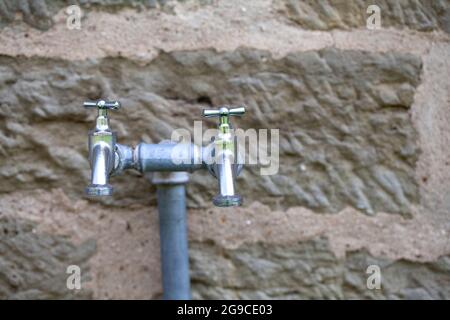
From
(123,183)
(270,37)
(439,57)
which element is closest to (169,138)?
(123,183)

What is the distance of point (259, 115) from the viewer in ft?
2.73

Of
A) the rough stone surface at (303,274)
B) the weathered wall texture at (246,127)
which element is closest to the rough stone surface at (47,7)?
the weathered wall texture at (246,127)

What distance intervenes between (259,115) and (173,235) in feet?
0.72

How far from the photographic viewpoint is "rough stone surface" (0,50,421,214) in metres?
0.81

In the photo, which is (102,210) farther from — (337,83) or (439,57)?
(439,57)

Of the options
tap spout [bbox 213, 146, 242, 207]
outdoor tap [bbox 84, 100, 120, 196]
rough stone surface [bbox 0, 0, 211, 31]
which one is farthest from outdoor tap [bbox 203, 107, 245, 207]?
rough stone surface [bbox 0, 0, 211, 31]

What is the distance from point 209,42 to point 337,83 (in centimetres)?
20

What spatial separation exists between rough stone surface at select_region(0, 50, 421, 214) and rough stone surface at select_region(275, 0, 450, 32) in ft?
0.16

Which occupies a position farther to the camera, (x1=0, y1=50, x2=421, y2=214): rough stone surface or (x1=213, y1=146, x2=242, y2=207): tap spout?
(x1=0, y1=50, x2=421, y2=214): rough stone surface

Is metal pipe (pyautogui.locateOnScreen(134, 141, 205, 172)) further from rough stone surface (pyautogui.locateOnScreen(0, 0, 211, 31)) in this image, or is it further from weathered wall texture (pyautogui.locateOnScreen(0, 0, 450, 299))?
rough stone surface (pyautogui.locateOnScreen(0, 0, 211, 31))

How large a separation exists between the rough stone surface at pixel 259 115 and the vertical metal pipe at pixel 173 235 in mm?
51

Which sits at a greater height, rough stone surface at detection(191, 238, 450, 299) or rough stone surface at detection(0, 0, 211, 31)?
rough stone surface at detection(0, 0, 211, 31)

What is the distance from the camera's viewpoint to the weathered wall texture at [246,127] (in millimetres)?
813

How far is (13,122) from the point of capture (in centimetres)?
81
